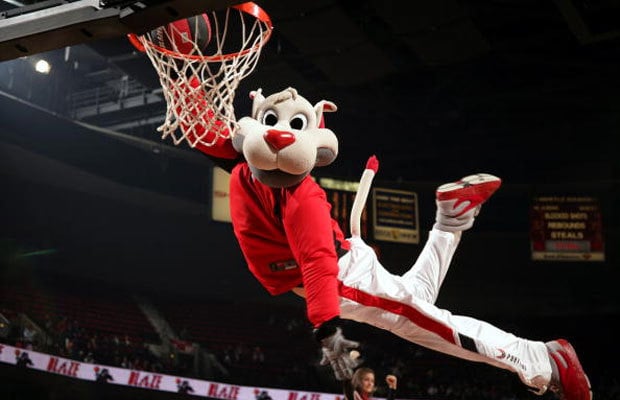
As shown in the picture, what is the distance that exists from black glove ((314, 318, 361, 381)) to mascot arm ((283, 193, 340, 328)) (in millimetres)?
52

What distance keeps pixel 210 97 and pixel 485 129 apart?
1060 cm

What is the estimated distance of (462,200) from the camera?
4090 millimetres

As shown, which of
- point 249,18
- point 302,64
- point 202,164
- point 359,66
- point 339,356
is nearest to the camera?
point 339,356

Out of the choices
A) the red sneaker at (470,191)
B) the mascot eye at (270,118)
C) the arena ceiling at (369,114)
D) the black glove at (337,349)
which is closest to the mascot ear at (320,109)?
the mascot eye at (270,118)

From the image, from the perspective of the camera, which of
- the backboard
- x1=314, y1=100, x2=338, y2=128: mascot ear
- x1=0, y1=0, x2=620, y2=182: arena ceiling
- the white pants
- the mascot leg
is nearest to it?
the backboard

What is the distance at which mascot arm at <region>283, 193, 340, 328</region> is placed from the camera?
10.6 ft

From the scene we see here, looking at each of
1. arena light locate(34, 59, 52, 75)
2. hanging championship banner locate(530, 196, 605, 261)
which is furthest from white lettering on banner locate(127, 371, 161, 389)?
hanging championship banner locate(530, 196, 605, 261)

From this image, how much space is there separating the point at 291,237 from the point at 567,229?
388 inches

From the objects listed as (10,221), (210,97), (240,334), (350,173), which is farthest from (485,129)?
(210,97)

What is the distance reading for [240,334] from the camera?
14.5 m

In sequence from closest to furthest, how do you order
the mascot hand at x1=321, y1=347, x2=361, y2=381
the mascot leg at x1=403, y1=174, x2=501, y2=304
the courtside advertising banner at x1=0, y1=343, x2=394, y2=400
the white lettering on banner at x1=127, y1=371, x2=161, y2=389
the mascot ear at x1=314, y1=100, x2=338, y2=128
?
the mascot hand at x1=321, y1=347, x2=361, y2=381 < the mascot ear at x1=314, y1=100, x2=338, y2=128 < the mascot leg at x1=403, y1=174, x2=501, y2=304 < the courtside advertising banner at x1=0, y1=343, x2=394, y2=400 < the white lettering on banner at x1=127, y1=371, x2=161, y2=389

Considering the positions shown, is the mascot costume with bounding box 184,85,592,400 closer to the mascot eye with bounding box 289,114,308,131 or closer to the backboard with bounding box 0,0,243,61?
the mascot eye with bounding box 289,114,308,131

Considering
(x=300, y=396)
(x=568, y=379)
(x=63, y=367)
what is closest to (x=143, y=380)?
(x=63, y=367)

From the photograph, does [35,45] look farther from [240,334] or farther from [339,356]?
[240,334]
